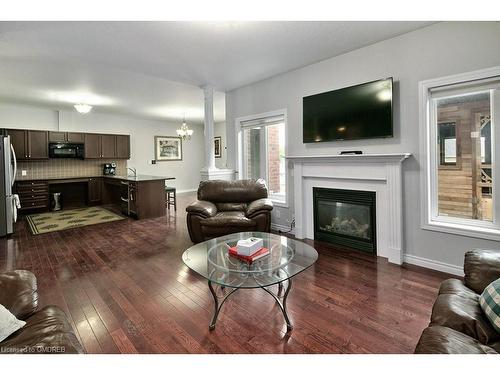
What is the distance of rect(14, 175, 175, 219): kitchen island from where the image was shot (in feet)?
18.2

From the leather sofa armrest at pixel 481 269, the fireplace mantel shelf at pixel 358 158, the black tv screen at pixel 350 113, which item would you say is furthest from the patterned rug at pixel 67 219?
the leather sofa armrest at pixel 481 269

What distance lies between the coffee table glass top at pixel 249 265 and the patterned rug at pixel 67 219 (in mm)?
3990

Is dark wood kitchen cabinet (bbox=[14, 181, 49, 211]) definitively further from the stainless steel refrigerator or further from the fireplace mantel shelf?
the fireplace mantel shelf

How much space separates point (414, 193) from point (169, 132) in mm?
8013

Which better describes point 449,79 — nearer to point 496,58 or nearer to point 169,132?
point 496,58

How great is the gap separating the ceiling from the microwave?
4.85ft

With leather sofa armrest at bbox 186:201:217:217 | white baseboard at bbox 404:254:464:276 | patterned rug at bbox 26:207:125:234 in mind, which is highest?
leather sofa armrest at bbox 186:201:217:217

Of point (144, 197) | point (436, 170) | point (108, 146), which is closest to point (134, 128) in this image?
point (108, 146)

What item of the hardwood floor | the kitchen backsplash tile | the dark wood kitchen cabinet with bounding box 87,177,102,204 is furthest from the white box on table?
the kitchen backsplash tile

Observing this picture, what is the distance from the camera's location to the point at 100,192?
23.9ft

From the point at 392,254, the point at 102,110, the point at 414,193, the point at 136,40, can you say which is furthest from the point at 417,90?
the point at 102,110

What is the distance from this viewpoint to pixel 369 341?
5.63 ft

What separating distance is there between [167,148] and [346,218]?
7.16 metres

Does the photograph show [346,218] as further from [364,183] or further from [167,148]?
[167,148]
